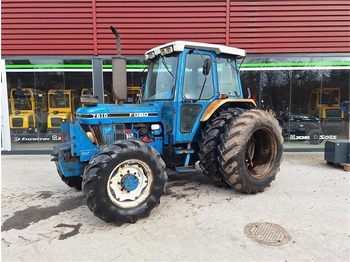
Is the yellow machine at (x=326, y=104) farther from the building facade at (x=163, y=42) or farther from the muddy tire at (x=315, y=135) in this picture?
the muddy tire at (x=315, y=135)

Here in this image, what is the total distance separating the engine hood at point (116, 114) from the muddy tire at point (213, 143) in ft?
2.67

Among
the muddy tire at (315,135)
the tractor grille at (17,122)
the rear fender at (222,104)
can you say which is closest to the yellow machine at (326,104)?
the muddy tire at (315,135)

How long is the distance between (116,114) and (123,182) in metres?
1.08

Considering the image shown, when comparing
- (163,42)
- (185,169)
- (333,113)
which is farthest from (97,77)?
(333,113)

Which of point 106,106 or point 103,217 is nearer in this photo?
point 103,217

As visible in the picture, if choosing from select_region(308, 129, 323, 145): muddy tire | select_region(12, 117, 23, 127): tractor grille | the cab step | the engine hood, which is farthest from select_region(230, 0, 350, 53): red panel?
select_region(12, 117, 23, 127): tractor grille

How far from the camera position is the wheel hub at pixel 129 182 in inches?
117

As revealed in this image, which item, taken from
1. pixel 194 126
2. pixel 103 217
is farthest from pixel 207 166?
pixel 103 217

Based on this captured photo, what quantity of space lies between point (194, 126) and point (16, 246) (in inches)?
107

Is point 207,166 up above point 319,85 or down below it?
below

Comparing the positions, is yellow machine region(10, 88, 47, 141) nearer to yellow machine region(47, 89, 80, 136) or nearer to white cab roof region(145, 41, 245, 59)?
yellow machine region(47, 89, 80, 136)

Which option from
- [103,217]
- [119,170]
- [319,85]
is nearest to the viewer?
[103,217]

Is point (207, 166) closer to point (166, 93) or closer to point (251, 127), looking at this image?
point (251, 127)

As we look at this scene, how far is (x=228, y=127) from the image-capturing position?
371 centimetres
